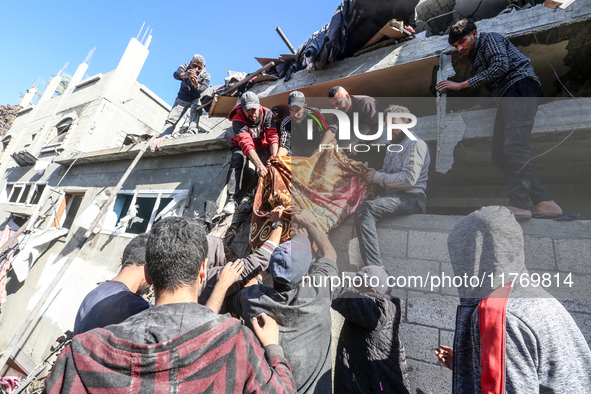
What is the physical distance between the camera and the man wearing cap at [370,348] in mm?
1981

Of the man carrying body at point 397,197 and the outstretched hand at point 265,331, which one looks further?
the man carrying body at point 397,197

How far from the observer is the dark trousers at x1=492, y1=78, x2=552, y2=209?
2482 millimetres

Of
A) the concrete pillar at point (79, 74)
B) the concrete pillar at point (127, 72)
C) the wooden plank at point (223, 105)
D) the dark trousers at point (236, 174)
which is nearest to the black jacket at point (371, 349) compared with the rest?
the dark trousers at point (236, 174)

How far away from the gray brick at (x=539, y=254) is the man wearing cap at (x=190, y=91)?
7.20m

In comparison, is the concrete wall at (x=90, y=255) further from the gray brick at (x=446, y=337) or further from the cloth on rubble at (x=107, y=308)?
the gray brick at (x=446, y=337)

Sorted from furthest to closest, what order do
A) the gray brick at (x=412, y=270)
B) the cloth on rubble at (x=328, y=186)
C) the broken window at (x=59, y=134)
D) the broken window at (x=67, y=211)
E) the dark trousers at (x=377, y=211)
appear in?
the broken window at (x=59, y=134) → the broken window at (x=67, y=211) → the cloth on rubble at (x=328, y=186) → the dark trousers at (x=377, y=211) → the gray brick at (x=412, y=270)

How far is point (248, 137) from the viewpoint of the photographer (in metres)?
4.32

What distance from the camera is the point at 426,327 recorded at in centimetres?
240

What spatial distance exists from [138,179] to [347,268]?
6.39 meters

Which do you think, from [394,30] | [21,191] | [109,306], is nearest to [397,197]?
[109,306]

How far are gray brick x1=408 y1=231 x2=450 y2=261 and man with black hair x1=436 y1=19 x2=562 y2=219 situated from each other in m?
0.66

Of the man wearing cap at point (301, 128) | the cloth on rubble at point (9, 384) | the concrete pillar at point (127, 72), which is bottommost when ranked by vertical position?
the cloth on rubble at point (9, 384)

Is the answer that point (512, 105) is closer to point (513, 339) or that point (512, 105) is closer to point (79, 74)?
point (513, 339)

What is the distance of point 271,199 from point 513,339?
2579 mm
